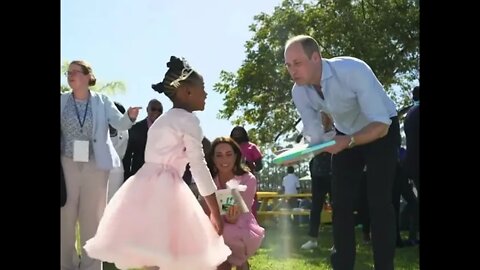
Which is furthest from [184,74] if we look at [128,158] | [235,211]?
[128,158]

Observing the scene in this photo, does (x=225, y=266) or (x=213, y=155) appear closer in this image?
(x=225, y=266)

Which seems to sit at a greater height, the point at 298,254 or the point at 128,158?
the point at 128,158

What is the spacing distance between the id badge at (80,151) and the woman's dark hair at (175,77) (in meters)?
0.56

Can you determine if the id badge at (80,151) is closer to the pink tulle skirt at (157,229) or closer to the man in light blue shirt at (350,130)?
the pink tulle skirt at (157,229)

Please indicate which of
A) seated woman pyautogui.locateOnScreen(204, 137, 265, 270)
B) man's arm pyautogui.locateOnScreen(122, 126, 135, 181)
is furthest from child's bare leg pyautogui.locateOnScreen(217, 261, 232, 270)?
man's arm pyautogui.locateOnScreen(122, 126, 135, 181)

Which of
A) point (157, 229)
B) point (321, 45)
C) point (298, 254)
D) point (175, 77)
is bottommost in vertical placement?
point (298, 254)

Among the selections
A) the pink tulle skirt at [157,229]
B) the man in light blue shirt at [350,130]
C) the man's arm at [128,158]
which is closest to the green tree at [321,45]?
the man's arm at [128,158]

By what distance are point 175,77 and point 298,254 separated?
1.64m

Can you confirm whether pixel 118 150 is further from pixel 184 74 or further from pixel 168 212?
pixel 168 212

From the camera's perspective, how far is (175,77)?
2951 mm
